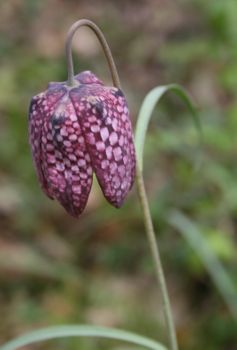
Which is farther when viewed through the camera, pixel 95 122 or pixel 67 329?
pixel 67 329

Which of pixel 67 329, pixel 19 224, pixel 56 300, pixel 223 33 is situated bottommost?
pixel 67 329

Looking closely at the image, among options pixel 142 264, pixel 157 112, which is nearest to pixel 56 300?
pixel 142 264

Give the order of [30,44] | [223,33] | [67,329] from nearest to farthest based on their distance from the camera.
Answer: [67,329] → [223,33] → [30,44]

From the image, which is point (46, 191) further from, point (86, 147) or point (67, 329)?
point (67, 329)

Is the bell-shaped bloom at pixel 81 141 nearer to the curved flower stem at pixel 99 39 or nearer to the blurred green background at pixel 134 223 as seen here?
the curved flower stem at pixel 99 39

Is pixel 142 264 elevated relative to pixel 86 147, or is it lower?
elevated

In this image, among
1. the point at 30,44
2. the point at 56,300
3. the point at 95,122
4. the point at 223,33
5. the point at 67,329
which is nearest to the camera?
the point at 95,122
